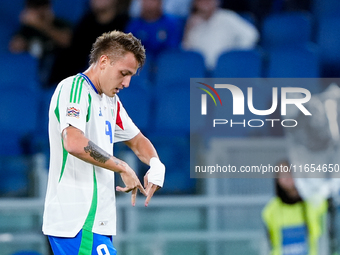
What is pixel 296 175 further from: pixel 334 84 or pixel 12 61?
pixel 12 61

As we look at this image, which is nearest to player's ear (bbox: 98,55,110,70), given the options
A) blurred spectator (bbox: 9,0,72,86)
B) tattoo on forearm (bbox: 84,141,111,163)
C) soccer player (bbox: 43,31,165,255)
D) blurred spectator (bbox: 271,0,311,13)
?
soccer player (bbox: 43,31,165,255)

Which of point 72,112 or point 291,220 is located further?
point 291,220

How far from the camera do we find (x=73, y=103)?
233 centimetres

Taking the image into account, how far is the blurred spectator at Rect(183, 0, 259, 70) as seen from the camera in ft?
20.0

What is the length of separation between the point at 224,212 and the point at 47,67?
2.95 metres

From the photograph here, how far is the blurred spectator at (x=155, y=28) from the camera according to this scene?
238 inches

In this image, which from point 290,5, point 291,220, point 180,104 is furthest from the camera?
point 290,5

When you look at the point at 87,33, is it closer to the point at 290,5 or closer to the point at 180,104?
the point at 180,104

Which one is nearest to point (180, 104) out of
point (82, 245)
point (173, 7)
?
point (173, 7)

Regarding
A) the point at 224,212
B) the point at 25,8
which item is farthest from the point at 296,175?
the point at 25,8

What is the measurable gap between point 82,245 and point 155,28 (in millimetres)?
4047

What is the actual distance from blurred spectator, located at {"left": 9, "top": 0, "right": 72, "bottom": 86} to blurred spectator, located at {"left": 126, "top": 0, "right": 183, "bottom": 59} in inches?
35.5

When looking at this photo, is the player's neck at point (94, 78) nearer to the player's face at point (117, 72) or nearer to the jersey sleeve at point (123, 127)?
the player's face at point (117, 72)

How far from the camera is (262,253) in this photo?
452 cm
